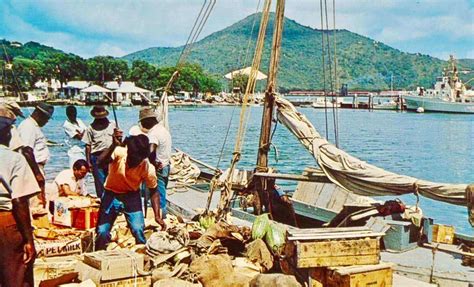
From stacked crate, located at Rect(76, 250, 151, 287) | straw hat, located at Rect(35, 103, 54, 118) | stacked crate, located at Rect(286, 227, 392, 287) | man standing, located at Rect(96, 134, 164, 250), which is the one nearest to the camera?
stacked crate, located at Rect(286, 227, 392, 287)

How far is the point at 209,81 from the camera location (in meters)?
160

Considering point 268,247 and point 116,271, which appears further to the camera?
point 268,247

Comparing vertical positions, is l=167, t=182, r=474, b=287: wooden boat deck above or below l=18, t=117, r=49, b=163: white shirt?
below

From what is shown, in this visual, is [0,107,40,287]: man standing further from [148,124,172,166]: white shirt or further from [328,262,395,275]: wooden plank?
[148,124,172,166]: white shirt

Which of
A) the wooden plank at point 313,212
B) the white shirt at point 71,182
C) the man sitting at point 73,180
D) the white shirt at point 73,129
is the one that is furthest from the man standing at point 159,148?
the white shirt at point 73,129

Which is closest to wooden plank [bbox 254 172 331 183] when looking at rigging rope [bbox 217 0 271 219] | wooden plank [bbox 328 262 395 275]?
rigging rope [bbox 217 0 271 219]

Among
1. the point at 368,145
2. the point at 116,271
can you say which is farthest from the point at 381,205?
the point at 368,145

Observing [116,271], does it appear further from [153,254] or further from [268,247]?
[268,247]

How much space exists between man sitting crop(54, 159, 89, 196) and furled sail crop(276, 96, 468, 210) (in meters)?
3.40

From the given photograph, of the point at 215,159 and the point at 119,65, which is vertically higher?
the point at 119,65

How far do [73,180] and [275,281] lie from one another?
4569 millimetres

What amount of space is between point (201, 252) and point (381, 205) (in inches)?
109

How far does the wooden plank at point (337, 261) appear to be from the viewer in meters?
6.30

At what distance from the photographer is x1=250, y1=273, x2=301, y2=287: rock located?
632 centimetres
